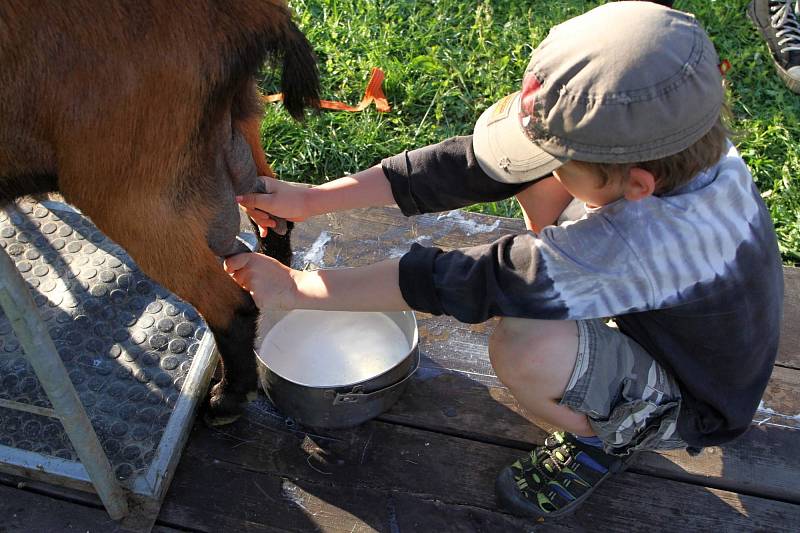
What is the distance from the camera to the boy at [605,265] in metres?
1.39

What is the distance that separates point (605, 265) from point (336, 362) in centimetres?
100

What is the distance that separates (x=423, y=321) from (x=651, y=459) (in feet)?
2.71

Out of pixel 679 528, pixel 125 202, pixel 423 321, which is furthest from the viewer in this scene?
pixel 423 321

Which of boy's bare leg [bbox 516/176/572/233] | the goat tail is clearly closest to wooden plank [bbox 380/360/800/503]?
boy's bare leg [bbox 516/176/572/233]

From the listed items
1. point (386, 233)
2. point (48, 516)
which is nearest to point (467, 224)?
point (386, 233)

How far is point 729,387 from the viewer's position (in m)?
1.76

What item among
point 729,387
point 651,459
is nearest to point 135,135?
point 729,387

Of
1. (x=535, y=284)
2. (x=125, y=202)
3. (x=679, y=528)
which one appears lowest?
(x=679, y=528)

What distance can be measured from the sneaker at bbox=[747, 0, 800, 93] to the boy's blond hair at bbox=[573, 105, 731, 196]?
2633 millimetres

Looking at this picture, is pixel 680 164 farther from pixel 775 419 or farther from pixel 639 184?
pixel 775 419

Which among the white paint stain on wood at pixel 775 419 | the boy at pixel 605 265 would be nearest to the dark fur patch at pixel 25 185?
the boy at pixel 605 265

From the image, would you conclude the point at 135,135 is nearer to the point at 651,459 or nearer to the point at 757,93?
the point at 651,459

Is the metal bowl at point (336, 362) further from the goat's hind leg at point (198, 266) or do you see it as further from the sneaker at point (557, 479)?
the sneaker at point (557, 479)

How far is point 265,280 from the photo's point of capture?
5.93ft
